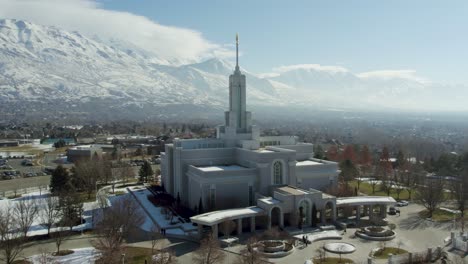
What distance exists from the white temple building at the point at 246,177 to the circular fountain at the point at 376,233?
10.2 ft

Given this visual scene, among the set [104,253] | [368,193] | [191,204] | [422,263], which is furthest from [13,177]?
[422,263]

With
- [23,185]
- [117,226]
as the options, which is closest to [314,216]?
[117,226]

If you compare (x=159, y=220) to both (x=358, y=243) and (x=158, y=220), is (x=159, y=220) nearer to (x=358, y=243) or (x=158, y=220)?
(x=158, y=220)

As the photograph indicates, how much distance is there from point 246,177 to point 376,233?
1087cm

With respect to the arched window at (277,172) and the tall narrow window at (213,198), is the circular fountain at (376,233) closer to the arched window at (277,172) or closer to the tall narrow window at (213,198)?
the arched window at (277,172)

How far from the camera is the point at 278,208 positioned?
103 feet

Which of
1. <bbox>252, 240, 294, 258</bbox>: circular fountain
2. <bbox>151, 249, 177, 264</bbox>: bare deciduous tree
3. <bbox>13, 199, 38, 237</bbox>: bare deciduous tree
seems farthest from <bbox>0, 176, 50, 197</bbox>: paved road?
<bbox>252, 240, 294, 258</bbox>: circular fountain

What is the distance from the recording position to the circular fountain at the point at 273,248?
84.5 feet

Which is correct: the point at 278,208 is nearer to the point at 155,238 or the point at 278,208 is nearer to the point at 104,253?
the point at 155,238

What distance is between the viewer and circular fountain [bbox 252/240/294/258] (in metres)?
25.8

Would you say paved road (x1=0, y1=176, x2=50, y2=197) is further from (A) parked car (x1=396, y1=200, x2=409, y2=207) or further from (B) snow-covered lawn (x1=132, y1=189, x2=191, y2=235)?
(A) parked car (x1=396, y1=200, x2=409, y2=207)

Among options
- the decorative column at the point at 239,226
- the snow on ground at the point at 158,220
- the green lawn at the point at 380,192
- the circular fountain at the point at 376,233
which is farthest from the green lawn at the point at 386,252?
the green lawn at the point at 380,192

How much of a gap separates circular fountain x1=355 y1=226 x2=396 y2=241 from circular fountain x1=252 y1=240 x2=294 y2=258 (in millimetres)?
5836

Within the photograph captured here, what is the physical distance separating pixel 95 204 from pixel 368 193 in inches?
1090
